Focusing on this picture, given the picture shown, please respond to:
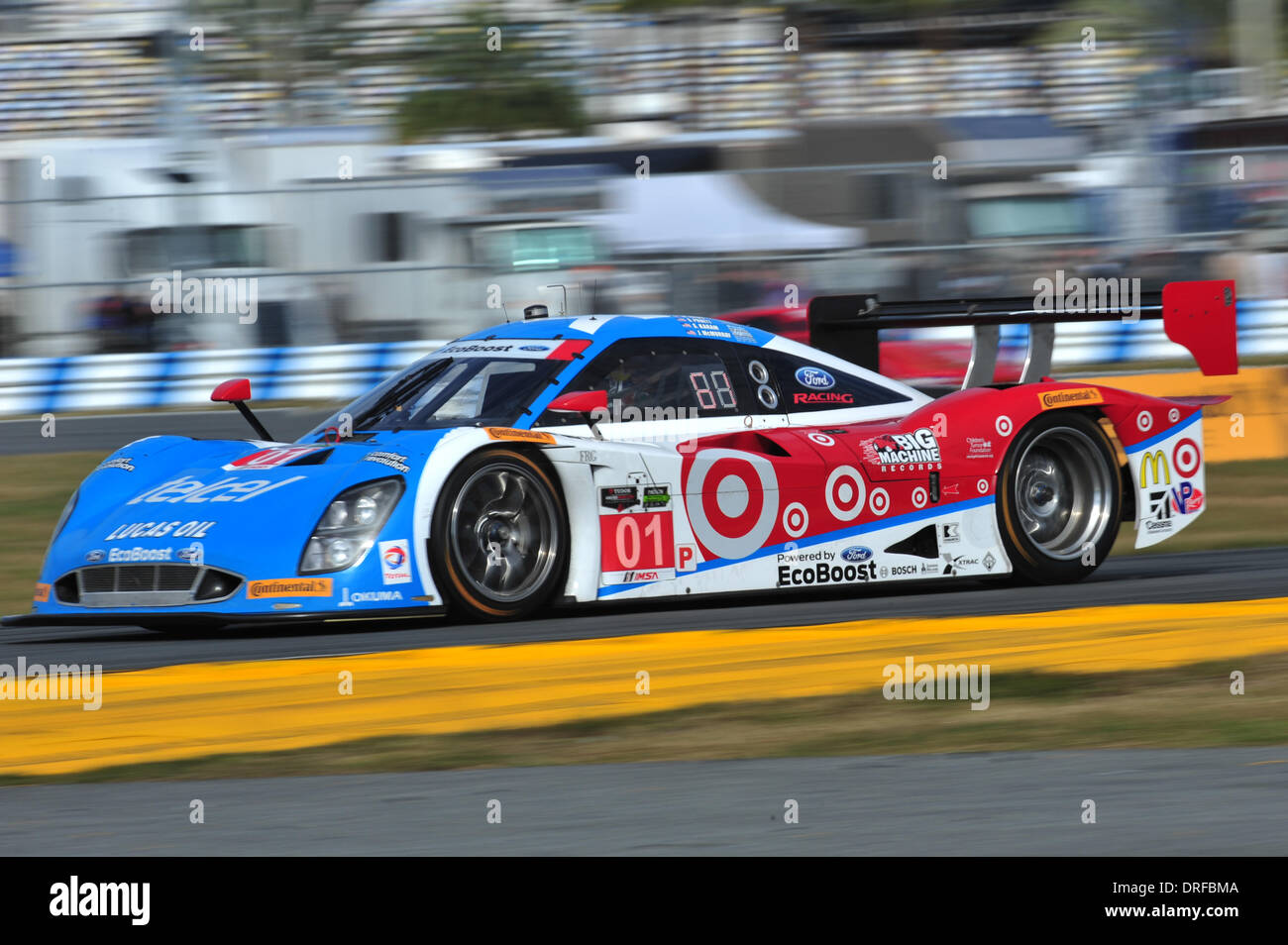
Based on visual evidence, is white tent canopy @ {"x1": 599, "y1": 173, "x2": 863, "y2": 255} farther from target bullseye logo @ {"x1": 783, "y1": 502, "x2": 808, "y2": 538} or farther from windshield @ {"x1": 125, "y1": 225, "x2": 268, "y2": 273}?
target bullseye logo @ {"x1": 783, "y1": 502, "x2": 808, "y2": 538}

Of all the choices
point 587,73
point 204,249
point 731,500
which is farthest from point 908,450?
point 587,73

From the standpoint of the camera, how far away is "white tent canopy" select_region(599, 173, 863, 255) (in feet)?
53.0

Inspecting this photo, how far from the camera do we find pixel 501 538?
7383mm

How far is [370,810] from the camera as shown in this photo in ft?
14.4

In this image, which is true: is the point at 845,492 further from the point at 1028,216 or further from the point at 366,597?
the point at 1028,216

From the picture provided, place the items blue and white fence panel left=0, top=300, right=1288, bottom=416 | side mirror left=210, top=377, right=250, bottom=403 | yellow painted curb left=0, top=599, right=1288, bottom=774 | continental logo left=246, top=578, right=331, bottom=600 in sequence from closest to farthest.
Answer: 1. yellow painted curb left=0, top=599, right=1288, bottom=774
2. continental logo left=246, top=578, right=331, bottom=600
3. side mirror left=210, top=377, right=250, bottom=403
4. blue and white fence panel left=0, top=300, right=1288, bottom=416

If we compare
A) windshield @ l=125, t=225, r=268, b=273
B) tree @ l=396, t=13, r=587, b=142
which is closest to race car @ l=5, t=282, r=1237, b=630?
windshield @ l=125, t=225, r=268, b=273

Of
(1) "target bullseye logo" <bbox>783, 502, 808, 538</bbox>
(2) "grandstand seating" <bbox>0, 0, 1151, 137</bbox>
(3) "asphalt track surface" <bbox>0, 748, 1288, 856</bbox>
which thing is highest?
(2) "grandstand seating" <bbox>0, 0, 1151, 137</bbox>

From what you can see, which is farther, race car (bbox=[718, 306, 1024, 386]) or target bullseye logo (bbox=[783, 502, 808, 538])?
race car (bbox=[718, 306, 1024, 386])

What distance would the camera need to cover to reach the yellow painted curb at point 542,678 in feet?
17.7

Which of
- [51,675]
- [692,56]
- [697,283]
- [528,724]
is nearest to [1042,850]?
[528,724]

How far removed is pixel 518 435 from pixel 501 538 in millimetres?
412

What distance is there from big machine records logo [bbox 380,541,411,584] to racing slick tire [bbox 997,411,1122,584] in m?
3.06

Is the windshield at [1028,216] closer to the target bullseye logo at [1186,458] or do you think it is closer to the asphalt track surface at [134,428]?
the asphalt track surface at [134,428]
